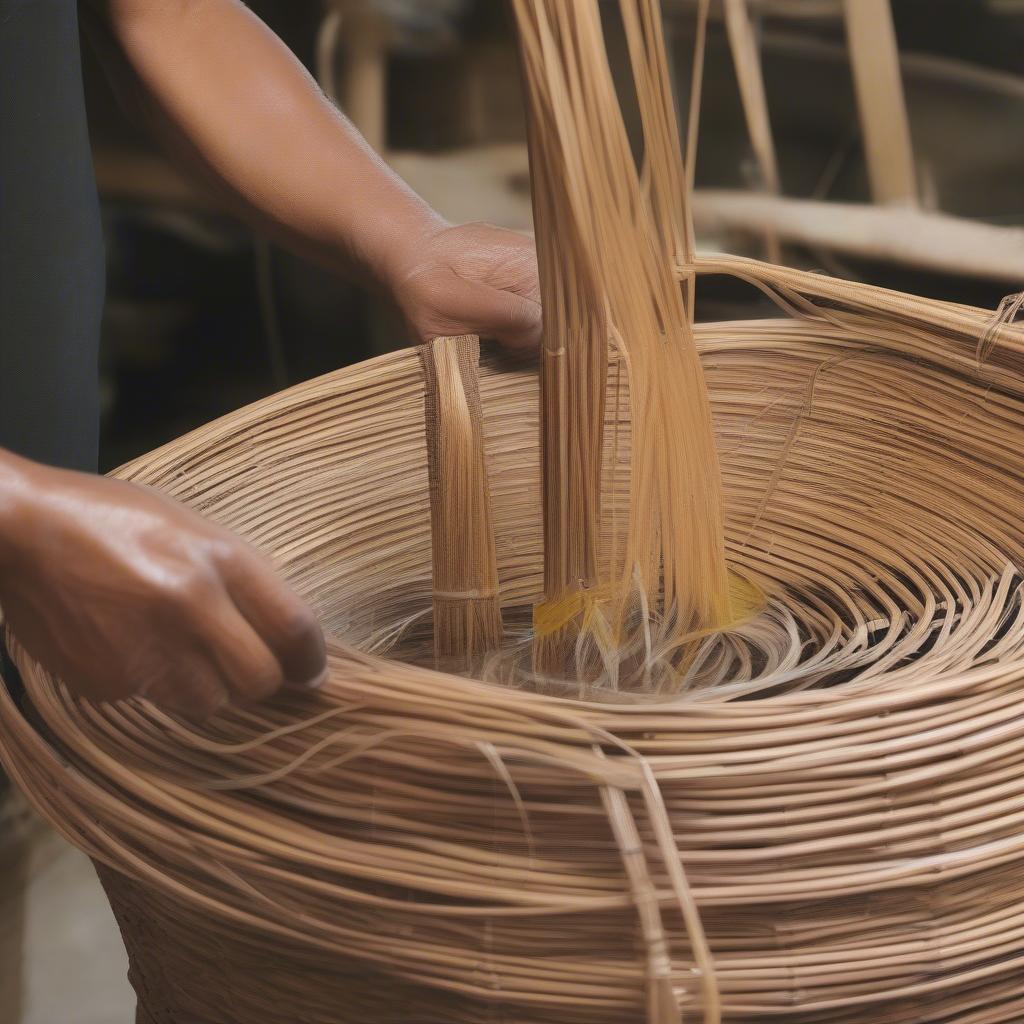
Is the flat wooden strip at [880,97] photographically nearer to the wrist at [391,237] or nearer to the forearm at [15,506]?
the wrist at [391,237]

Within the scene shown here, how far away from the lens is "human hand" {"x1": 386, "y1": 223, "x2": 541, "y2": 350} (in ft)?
2.43

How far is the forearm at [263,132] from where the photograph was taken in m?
0.78

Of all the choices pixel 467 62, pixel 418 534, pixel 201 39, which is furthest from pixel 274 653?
pixel 467 62

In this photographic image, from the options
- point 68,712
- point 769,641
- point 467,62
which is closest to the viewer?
point 68,712

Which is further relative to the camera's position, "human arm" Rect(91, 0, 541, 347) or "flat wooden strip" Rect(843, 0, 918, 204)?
"flat wooden strip" Rect(843, 0, 918, 204)

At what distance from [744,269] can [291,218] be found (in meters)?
0.26

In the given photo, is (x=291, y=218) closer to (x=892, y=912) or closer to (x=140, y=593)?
(x=140, y=593)

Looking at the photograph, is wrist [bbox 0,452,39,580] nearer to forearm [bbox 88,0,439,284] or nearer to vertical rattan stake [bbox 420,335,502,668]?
vertical rattan stake [bbox 420,335,502,668]

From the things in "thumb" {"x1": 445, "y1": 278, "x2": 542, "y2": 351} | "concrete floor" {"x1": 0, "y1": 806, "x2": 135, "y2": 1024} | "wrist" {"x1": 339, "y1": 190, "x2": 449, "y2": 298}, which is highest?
"wrist" {"x1": 339, "y1": 190, "x2": 449, "y2": 298}

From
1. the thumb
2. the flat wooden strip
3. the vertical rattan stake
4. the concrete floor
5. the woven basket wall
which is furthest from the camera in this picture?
the flat wooden strip

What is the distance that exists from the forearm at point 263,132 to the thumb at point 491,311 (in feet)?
0.18

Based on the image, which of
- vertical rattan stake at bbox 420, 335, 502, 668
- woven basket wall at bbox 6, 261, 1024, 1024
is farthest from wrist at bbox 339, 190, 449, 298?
woven basket wall at bbox 6, 261, 1024, 1024

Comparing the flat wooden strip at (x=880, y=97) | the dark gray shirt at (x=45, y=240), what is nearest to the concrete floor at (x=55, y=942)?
the dark gray shirt at (x=45, y=240)

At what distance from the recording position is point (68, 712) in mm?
512
